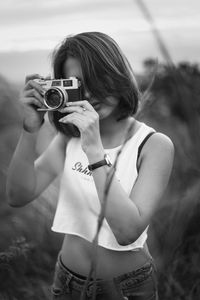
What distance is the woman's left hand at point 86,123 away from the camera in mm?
878

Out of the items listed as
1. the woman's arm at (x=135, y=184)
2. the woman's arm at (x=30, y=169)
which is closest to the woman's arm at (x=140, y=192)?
the woman's arm at (x=135, y=184)

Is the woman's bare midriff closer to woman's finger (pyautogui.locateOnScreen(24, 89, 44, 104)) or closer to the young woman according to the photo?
the young woman

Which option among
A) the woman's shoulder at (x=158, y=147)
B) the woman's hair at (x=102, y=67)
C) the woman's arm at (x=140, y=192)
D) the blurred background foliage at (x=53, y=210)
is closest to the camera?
the blurred background foliage at (x=53, y=210)

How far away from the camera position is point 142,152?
3.23 feet

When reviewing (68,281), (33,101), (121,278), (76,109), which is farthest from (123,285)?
(33,101)

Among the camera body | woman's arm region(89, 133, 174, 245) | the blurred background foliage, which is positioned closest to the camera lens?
the camera body

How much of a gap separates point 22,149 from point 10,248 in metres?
0.37

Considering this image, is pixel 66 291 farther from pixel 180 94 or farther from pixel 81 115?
pixel 180 94

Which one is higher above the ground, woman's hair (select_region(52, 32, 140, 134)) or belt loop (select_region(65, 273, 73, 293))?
woman's hair (select_region(52, 32, 140, 134))

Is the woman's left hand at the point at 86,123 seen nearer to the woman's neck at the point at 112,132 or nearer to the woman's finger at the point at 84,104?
the woman's finger at the point at 84,104

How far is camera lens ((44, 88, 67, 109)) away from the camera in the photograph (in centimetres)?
101

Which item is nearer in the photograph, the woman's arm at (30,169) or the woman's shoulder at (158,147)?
the woman's shoulder at (158,147)

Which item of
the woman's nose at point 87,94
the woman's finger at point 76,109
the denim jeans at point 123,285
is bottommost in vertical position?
the denim jeans at point 123,285

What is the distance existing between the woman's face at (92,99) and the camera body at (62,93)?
0.03m
